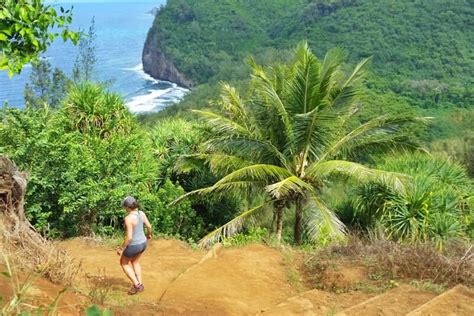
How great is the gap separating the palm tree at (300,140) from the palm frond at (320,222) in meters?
0.02

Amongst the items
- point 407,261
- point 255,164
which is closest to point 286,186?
point 255,164

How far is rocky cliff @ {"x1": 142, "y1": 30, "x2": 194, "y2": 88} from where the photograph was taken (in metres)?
106

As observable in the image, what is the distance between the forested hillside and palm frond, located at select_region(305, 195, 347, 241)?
113 feet

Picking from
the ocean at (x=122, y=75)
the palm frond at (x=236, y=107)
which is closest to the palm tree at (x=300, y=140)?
the palm frond at (x=236, y=107)

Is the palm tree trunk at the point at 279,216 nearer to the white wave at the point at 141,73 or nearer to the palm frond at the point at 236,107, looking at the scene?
the palm frond at the point at 236,107

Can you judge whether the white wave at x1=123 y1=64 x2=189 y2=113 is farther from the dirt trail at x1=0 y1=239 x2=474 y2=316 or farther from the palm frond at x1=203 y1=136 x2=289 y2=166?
the dirt trail at x1=0 y1=239 x2=474 y2=316

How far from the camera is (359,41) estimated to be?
86.7 metres

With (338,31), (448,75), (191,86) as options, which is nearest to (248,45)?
(191,86)

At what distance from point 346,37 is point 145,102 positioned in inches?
1346

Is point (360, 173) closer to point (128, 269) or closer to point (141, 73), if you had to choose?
point (128, 269)

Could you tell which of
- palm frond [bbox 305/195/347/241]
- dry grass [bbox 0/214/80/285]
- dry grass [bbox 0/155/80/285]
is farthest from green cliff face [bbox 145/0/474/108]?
dry grass [bbox 0/214/80/285]

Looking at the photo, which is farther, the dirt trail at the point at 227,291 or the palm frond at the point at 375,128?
the palm frond at the point at 375,128

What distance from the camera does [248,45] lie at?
11019 centimetres

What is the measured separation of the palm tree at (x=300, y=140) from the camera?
36.9 feet
